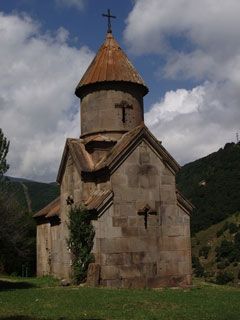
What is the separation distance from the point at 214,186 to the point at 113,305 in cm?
5416

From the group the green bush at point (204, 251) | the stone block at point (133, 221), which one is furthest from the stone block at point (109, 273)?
the green bush at point (204, 251)

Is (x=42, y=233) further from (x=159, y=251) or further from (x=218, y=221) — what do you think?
(x=218, y=221)

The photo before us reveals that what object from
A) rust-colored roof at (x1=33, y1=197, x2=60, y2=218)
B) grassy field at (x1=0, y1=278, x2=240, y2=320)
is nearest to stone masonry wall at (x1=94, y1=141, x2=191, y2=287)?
grassy field at (x1=0, y1=278, x2=240, y2=320)

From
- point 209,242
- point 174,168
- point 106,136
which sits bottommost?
point 209,242

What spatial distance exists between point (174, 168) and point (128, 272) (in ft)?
14.4

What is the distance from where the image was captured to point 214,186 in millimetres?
64062

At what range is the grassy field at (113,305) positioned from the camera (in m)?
10.0

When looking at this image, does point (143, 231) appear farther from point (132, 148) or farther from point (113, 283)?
point (132, 148)

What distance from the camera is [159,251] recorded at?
17.3 m

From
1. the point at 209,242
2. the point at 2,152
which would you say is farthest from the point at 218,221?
the point at 2,152

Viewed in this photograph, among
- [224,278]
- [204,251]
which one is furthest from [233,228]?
[224,278]

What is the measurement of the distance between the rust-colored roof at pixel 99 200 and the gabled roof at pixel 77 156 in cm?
119

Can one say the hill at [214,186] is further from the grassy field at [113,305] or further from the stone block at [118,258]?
the grassy field at [113,305]

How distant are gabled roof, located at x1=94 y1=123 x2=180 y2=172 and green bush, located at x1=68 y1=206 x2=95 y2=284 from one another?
184 cm
